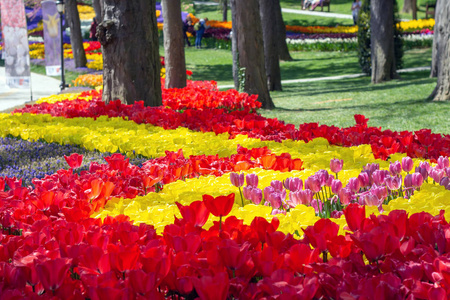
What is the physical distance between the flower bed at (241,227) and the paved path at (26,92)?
41.4ft

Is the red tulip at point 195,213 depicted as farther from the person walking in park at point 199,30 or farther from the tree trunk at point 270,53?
the person walking in park at point 199,30

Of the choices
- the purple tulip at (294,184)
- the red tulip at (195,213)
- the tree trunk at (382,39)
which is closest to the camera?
the red tulip at (195,213)

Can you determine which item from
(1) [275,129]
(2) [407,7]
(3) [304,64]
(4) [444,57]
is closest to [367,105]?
(4) [444,57]

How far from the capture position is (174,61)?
1541 centimetres

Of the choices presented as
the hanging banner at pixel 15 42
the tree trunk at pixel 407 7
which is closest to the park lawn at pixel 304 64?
the hanging banner at pixel 15 42

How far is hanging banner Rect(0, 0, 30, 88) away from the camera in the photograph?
46.3ft

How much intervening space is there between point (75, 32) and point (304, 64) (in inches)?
396

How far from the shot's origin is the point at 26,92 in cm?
2056

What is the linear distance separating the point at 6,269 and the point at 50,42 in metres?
17.4

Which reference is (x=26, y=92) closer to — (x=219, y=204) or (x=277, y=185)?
(x=277, y=185)

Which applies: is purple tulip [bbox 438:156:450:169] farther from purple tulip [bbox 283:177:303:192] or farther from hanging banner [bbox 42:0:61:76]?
hanging banner [bbox 42:0:61:76]

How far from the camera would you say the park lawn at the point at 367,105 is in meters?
10.3

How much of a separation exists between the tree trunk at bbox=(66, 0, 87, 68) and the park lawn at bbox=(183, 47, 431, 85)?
4840 millimetres

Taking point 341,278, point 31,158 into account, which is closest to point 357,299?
point 341,278
